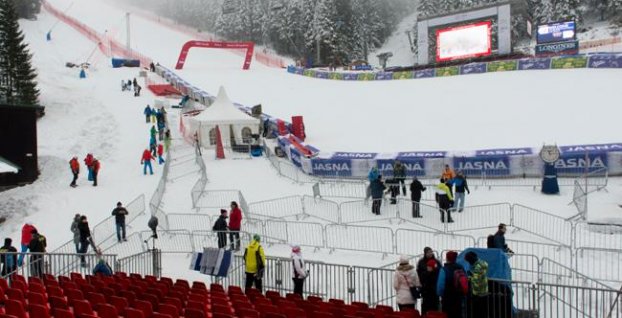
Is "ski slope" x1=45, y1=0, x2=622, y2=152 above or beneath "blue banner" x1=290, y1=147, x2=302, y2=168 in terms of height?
above

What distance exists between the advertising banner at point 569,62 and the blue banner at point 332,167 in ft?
92.2

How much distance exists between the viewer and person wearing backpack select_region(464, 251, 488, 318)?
1011cm

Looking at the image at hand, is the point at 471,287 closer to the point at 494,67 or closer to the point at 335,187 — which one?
the point at 335,187

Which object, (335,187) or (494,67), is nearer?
(335,187)

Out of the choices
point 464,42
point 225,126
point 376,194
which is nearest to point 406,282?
point 376,194

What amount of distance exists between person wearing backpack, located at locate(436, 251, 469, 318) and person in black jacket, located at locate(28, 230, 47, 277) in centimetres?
892

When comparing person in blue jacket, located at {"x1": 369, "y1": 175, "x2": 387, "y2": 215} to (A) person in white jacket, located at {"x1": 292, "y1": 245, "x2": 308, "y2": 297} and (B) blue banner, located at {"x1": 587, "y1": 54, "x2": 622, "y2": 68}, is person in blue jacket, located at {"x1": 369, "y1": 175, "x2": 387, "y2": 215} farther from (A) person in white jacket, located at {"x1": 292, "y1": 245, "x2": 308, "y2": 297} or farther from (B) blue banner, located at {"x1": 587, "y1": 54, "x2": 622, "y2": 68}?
(B) blue banner, located at {"x1": 587, "y1": 54, "x2": 622, "y2": 68}

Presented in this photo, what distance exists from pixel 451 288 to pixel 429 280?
1.98 ft

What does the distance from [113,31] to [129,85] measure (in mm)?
52168

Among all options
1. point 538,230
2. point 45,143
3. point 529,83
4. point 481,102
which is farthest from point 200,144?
point 529,83

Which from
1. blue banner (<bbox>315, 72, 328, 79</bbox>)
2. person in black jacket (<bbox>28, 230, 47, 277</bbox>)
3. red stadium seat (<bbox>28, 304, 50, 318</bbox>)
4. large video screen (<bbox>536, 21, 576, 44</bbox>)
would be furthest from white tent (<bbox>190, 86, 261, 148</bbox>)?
large video screen (<bbox>536, 21, 576, 44</bbox>)

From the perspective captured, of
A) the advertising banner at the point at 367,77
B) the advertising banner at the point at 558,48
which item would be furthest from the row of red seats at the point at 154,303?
the advertising banner at the point at 558,48

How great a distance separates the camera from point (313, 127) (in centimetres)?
3753

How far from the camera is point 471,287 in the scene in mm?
10258
